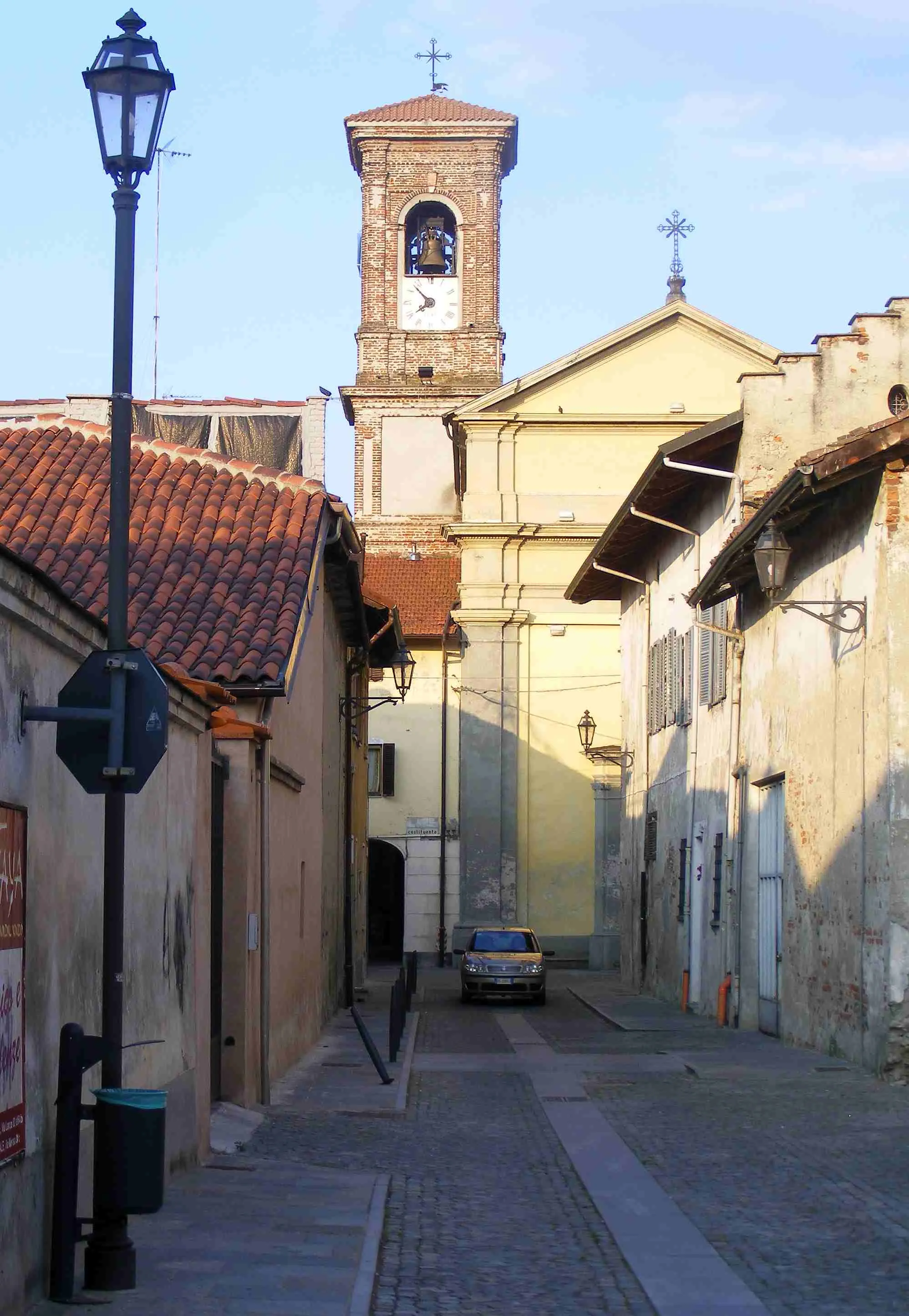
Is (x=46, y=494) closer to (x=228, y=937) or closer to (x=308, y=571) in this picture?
(x=308, y=571)

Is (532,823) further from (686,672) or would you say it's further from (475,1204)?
(475,1204)

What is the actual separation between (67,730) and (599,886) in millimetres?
34268

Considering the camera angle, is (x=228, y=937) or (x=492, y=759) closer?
(x=228, y=937)

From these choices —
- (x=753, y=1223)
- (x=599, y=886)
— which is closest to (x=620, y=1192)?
(x=753, y=1223)

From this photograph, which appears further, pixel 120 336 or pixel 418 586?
pixel 418 586

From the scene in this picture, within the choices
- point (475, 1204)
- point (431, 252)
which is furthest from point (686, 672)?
point (431, 252)

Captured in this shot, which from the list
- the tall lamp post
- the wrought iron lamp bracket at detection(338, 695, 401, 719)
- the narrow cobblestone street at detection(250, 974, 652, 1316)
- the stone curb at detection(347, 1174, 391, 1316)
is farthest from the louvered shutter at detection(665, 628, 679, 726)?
the tall lamp post

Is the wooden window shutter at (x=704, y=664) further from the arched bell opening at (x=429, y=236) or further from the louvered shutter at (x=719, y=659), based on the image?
the arched bell opening at (x=429, y=236)

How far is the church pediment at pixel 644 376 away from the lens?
40625mm

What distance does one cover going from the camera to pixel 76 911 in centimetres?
812

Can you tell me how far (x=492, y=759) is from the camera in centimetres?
4147

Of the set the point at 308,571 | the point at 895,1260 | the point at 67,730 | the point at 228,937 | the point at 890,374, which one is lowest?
the point at 895,1260

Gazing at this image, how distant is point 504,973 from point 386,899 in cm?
1981

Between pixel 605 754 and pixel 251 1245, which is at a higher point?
pixel 605 754
